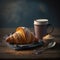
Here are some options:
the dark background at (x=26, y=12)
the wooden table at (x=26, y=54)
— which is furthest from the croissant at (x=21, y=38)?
the dark background at (x=26, y=12)

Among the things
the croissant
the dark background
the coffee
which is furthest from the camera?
the dark background

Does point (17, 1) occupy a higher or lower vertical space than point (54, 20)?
higher

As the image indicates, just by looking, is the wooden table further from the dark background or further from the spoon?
the dark background

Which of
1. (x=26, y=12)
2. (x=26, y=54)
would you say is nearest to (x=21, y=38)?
(x=26, y=54)

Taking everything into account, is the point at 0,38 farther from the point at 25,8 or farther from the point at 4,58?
the point at 25,8

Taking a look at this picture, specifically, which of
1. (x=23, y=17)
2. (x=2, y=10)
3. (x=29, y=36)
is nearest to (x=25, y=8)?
(x=23, y=17)

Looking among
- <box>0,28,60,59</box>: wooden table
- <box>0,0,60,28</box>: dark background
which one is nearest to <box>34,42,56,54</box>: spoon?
<box>0,28,60,59</box>: wooden table

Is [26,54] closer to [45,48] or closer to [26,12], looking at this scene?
[45,48]

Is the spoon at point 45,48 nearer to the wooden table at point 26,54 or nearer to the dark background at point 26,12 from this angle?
the wooden table at point 26,54
